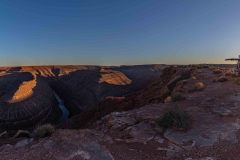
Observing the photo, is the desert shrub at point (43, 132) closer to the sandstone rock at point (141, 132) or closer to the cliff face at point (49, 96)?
the sandstone rock at point (141, 132)

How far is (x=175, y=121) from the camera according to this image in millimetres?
11078

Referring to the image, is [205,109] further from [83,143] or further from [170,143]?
[83,143]

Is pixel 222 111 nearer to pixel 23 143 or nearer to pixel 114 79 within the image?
pixel 23 143

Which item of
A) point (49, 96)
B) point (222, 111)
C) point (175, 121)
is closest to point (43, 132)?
point (175, 121)

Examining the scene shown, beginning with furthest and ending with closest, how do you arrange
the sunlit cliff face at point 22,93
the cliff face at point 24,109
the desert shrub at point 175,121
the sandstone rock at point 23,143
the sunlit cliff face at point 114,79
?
the sunlit cliff face at point 114,79 → the sunlit cliff face at point 22,93 → the cliff face at point 24,109 → the desert shrub at point 175,121 → the sandstone rock at point 23,143

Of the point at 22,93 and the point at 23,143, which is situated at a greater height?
the point at 23,143

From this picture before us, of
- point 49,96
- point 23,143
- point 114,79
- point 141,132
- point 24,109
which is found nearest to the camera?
point 23,143

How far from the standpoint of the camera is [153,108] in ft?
48.3

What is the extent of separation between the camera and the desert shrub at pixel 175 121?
36.1 feet

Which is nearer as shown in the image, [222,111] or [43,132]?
[43,132]

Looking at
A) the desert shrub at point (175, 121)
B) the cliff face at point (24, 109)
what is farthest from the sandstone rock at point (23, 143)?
the cliff face at point (24, 109)

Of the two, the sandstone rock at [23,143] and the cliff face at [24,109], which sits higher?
the sandstone rock at [23,143]

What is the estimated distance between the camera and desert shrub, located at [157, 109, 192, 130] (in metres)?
11.0

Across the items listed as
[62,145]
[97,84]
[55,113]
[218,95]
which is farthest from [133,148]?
[97,84]
